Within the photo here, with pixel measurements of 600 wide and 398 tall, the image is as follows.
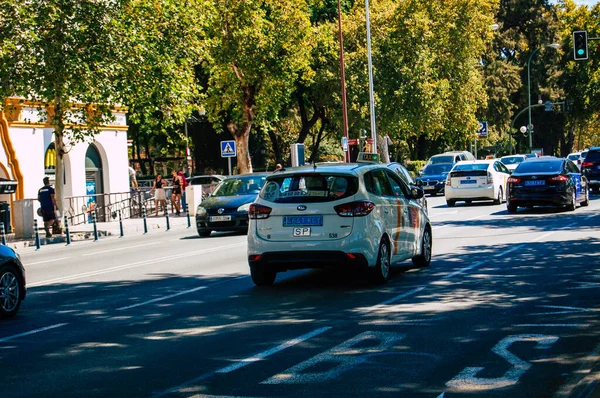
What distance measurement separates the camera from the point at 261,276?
13.0m

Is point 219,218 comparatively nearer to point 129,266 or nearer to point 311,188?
Result: point 129,266

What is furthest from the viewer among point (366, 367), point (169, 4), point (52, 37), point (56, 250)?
point (169, 4)

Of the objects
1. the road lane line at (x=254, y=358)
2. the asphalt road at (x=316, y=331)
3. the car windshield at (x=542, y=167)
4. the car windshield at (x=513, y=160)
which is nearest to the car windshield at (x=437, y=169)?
the car windshield at (x=513, y=160)

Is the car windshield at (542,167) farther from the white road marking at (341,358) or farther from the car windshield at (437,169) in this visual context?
the car windshield at (437,169)

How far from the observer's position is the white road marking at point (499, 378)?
6.74 meters

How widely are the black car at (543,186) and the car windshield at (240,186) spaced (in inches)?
293

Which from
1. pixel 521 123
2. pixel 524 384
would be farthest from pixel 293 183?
pixel 521 123

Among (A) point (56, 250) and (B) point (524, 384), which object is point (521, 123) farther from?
(B) point (524, 384)

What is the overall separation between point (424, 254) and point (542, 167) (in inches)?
562

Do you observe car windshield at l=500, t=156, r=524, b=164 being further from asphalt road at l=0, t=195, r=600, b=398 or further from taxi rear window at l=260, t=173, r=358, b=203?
taxi rear window at l=260, t=173, r=358, b=203

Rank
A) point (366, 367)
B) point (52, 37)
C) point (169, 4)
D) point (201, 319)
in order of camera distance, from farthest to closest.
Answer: point (169, 4)
point (52, 37)
point (201, 319)
point (366, 367)

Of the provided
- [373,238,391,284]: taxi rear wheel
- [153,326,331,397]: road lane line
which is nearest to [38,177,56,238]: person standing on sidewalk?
[373,238,391,284]: taxi rear wheel

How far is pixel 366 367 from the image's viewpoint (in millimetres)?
7469

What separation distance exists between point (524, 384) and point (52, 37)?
77.8 feet
